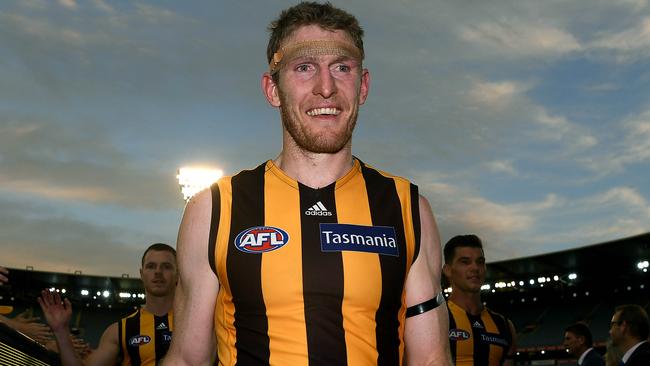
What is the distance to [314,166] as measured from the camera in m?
2.74

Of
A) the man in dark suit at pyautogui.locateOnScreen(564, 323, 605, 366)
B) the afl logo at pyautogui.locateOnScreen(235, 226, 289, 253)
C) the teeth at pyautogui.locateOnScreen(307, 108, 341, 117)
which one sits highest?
the teeth at pyautogui.locateOnScreen(307, 108, 341, 117)

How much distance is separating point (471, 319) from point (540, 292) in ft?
95.7

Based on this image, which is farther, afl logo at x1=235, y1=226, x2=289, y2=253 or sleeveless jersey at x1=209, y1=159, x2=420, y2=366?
afl logo at x1=235, y1=226, x2=289, y2=253

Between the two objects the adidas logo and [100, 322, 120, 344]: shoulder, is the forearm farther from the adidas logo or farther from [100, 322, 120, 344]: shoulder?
the adidas logo

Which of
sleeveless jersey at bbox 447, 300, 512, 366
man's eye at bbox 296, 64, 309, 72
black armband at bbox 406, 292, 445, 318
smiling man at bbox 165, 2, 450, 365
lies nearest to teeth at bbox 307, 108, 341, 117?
smiling man at bbox 165, 2, 450, 365

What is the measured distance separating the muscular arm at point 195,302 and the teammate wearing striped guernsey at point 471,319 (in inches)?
182

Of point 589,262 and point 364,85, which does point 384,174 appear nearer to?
point 364,85

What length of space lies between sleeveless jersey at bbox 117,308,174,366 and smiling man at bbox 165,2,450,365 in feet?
14.9

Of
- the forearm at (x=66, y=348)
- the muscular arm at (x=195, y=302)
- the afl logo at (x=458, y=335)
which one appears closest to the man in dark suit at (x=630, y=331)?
the afl logo at (x=458, y=335)

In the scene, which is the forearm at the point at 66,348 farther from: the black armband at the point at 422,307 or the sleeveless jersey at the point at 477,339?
the black armband at the point at 422,307

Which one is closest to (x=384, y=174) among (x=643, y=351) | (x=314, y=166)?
(x=314, y=166)

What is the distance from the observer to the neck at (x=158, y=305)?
7.15 meters

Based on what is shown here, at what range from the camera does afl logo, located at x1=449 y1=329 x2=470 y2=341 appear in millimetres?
6844

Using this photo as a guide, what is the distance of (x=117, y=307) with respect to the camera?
38.4 m
